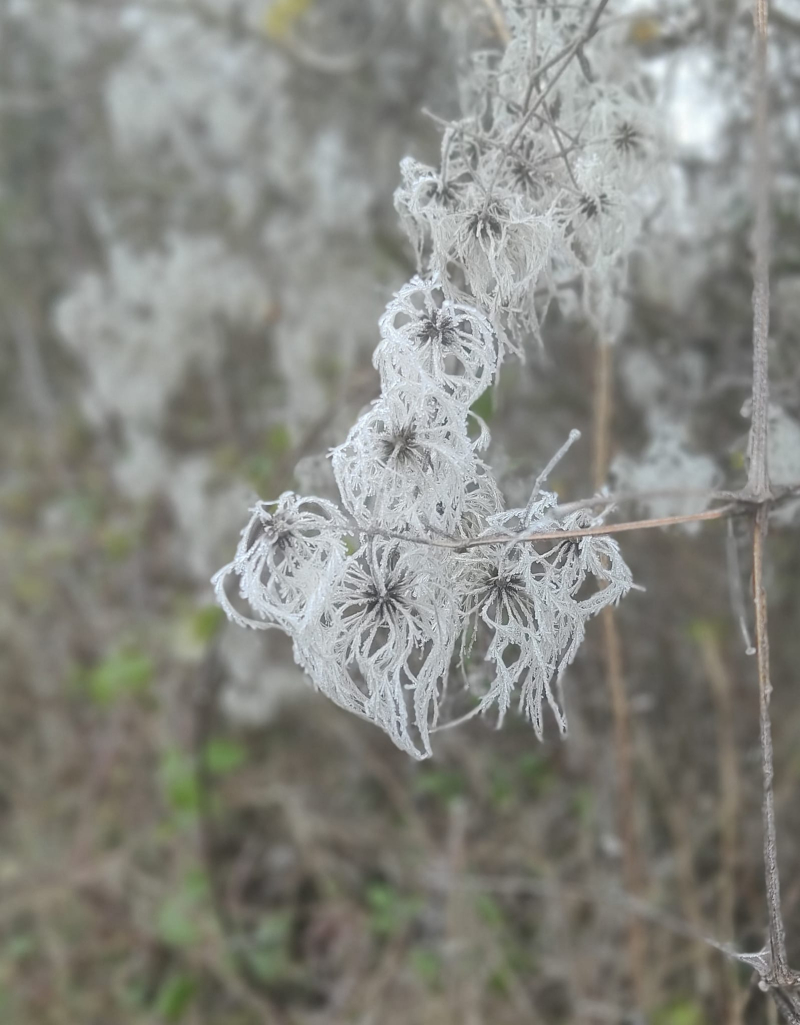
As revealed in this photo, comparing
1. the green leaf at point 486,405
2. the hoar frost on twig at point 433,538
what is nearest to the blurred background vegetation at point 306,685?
the green leaf at point 486,405

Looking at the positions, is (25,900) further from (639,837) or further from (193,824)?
(639,837)

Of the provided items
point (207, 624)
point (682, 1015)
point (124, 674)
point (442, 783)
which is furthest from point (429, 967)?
point (124, 674)

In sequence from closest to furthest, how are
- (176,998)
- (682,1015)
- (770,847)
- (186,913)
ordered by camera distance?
(770,847) → (682,1015) → (176,998) → (186,913)

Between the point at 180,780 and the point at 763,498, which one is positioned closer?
the point at 763,498

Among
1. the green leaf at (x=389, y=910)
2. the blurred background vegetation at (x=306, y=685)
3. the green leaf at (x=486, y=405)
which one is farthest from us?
the green leaf at (x=389, y=910)

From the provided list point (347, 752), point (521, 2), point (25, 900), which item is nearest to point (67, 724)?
point (25, 900)

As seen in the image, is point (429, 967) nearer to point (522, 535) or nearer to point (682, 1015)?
point (682, 1015)

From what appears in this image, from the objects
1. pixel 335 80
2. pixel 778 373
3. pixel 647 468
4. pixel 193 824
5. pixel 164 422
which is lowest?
pixel 193 824

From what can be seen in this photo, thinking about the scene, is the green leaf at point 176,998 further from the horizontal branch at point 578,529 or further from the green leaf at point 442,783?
the horizontal branch at point 578,529
